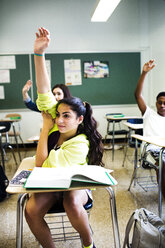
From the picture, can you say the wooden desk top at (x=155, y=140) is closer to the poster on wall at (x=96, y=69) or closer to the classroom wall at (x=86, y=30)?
the classroom wall at (x=86, y=30)

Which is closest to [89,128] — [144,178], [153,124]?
[153,124]

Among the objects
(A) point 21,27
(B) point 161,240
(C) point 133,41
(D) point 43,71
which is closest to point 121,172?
Result: (B) point 161,240

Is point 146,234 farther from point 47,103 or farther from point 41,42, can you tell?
point 41,42

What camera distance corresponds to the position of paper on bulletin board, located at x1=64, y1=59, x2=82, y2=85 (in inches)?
194

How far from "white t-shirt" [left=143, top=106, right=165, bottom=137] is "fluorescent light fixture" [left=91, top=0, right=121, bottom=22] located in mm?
1959

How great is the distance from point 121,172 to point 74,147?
6.94 feet

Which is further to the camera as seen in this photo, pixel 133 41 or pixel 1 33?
pixel 133 41

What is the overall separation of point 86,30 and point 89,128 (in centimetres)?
421

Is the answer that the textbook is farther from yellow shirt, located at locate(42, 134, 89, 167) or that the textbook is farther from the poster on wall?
the poster on wall

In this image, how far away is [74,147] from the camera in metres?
1.17

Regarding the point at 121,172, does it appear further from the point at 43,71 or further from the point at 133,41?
the point at 133,41

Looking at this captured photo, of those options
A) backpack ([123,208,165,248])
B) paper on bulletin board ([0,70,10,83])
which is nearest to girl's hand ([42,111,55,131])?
backpack ([123,208,165,248])

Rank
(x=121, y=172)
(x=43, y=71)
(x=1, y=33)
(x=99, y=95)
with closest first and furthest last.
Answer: (x=43, y=71)
(x=121, y=172)
(x=1, y=33)
(x=99, y=95)

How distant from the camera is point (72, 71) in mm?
4941
